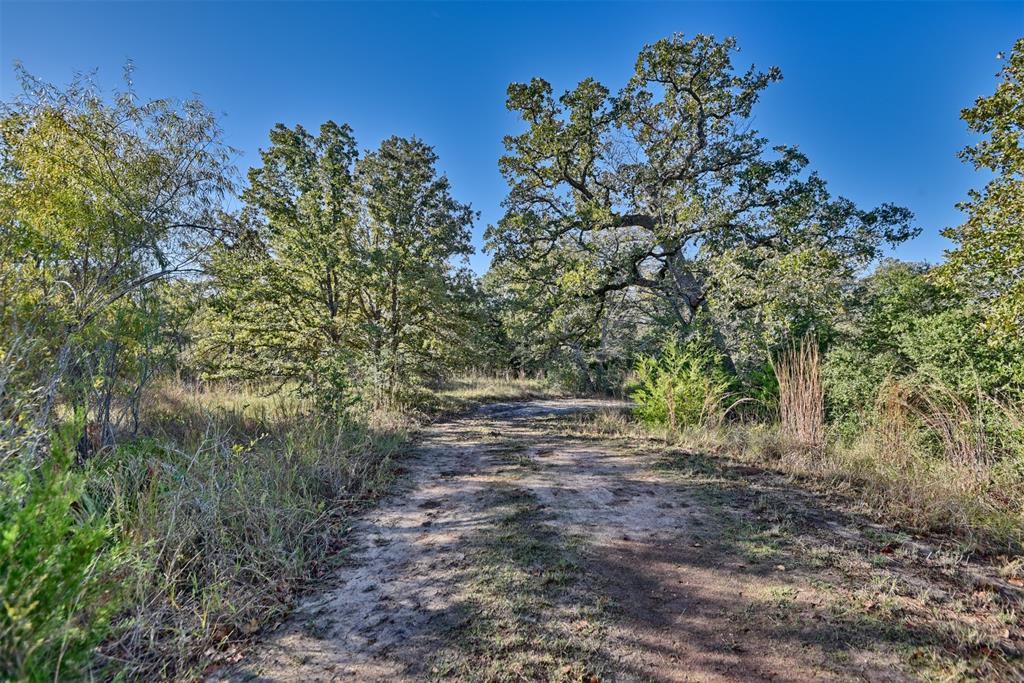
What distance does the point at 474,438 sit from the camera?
7.21 metres

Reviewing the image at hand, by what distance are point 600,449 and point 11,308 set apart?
6350mm

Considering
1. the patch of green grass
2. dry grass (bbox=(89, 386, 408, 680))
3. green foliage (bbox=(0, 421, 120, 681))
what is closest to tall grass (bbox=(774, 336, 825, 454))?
the patch of green grass

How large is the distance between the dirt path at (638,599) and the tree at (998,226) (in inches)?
104

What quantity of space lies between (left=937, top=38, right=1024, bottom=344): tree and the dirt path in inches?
104

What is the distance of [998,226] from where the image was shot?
164 inches

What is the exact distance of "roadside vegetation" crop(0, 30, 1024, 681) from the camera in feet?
7.96

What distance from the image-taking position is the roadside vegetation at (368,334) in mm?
2426

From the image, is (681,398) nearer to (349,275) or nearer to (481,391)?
(349,275)

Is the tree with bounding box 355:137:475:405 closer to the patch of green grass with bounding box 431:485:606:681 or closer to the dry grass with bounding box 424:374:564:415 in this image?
the dry grass with bounding box 424:374:564:415

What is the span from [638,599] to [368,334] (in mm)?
8278

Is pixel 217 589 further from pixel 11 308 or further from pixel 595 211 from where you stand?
pixel 595 211

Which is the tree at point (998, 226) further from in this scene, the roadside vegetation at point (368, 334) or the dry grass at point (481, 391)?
the dry grass at point (481, 391)

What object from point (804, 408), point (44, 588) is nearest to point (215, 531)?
point (44, 588)

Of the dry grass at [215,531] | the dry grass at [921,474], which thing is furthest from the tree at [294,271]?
the dry grass at [921,474]
